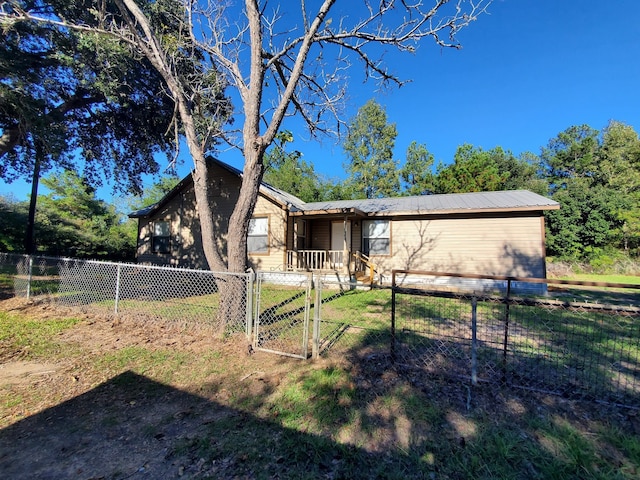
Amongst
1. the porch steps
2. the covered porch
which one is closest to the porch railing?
the covered porch

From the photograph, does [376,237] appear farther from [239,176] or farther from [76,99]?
[76,99]

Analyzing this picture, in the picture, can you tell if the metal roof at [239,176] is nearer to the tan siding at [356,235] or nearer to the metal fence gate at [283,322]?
the tan siding at [356,235]

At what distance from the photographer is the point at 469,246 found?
34.9ft

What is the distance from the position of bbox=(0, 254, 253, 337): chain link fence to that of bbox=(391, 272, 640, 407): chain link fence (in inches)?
103

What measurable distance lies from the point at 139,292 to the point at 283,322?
5.26 m

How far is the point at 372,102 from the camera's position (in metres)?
26.3

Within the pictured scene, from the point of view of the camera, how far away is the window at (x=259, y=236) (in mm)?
11836

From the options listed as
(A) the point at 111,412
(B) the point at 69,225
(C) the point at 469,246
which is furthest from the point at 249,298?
(B) the point at 69,225

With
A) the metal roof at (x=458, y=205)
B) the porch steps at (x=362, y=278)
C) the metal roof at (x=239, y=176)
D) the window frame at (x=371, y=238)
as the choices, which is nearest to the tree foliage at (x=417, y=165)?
the metal roof at (x=458, y=205)

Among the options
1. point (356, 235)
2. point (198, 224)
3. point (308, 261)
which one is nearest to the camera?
point (308, 261)

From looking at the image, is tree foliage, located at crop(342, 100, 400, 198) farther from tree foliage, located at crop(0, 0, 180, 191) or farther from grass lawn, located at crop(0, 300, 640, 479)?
grass lawn, located at crop(0, 300, 640, 479)

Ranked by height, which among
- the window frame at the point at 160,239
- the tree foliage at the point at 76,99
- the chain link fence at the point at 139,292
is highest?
the tree foliage at the point at 76,99

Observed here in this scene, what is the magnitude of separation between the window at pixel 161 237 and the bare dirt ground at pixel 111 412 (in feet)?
30.6

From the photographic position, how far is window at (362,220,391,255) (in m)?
11.9
